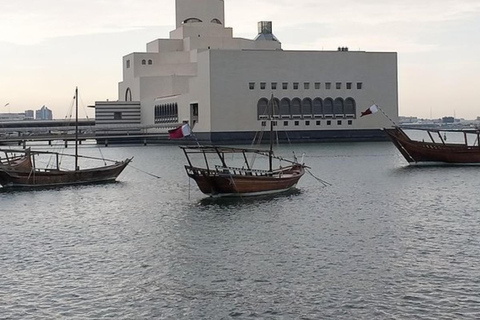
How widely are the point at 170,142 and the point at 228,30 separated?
61.8 ft

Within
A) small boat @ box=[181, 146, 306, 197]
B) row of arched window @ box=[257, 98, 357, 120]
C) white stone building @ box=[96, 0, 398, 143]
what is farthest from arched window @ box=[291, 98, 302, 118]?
small boat @ box=[181, 146, 306, 197]

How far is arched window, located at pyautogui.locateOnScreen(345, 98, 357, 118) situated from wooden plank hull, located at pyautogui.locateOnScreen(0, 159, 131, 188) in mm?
53304

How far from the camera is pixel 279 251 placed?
21.0 meters

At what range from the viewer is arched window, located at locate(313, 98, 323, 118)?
9275cm

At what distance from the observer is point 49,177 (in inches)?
1639

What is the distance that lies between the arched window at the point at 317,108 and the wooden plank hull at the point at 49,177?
51.0m

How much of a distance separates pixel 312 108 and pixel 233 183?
200ft

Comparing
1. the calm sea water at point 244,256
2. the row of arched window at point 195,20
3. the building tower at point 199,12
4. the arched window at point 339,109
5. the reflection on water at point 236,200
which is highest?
the building tower at point 199,12

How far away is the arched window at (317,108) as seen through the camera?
9275cm

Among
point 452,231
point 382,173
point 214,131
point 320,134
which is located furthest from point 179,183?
point 320,134

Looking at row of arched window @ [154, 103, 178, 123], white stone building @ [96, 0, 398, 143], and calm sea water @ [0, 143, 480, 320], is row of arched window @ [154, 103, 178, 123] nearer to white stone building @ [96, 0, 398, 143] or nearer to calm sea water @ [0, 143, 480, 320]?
white stone building @ [96, 0, 398, 143]

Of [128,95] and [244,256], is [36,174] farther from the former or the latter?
[128,95]

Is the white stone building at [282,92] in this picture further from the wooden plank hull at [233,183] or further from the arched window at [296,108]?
the wooden plank hull at [233,183]

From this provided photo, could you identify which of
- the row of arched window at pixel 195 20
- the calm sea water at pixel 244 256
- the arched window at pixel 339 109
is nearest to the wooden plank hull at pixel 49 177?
the calm sea water at pixel 244 256
